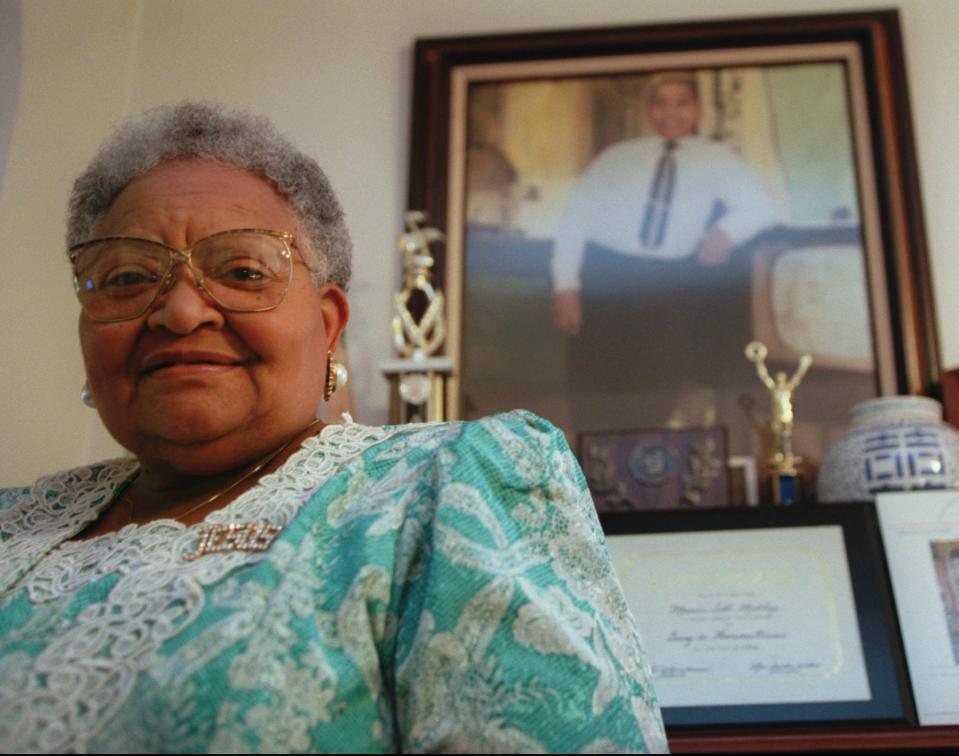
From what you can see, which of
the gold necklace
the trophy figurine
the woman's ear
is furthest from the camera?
the trophy figurine

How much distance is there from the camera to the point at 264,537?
2.80ft

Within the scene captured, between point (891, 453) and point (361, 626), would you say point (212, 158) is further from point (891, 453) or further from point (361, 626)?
point (891, 453)

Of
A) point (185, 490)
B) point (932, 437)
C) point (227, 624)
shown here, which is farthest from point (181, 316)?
point (932, 437)

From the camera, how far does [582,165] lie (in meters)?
2.20

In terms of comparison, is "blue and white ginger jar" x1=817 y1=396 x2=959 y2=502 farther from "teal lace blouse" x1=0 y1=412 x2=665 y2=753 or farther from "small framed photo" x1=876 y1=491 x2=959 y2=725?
"teal lace blouse" x1=0 y1=412 x2=665 y2=753

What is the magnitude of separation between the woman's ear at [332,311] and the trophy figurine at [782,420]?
3.16ft

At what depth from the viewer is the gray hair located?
3.72ft

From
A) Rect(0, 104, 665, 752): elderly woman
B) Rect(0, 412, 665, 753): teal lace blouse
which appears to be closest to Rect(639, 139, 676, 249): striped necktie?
Rect(0, 104, 665, 752): elderly woman

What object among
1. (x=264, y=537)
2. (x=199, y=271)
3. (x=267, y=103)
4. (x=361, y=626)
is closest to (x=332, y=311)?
(x=199, y=271)

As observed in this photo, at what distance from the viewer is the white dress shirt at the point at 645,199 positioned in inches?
83.4

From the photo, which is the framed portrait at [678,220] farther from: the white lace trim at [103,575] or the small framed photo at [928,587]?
the white lace trim at [103,575]

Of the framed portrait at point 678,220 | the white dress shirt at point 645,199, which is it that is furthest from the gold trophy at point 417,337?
the white dress shirt at point 645,199

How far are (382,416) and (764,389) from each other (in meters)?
0.72

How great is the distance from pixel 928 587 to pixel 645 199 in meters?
0.93
